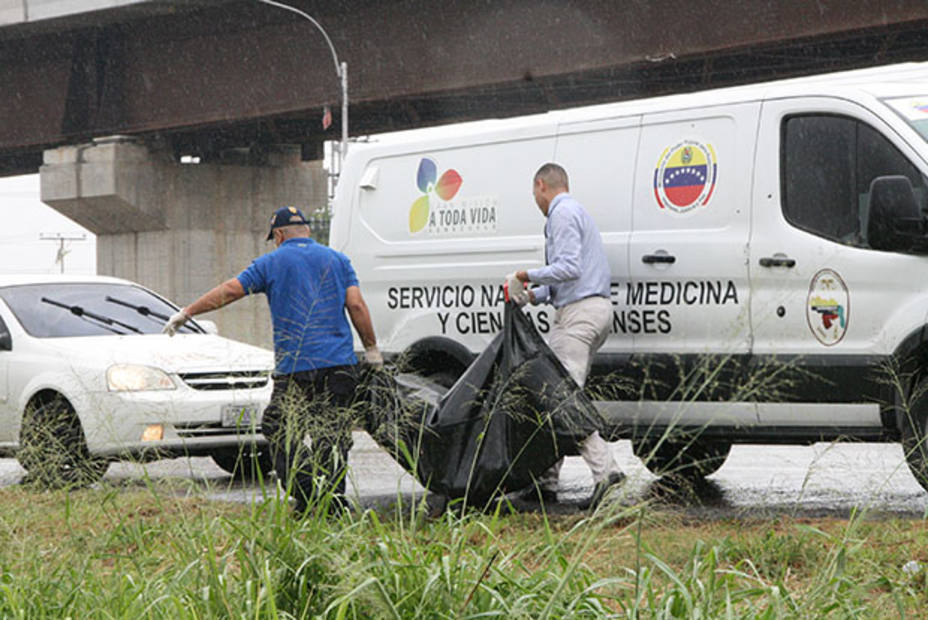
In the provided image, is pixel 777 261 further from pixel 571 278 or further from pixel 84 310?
pixel 84 310

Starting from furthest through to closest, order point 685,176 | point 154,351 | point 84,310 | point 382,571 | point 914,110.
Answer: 1. point 84,310
2. point 154,351
3. point 685,176
4. point 914,110
5. point 382,571

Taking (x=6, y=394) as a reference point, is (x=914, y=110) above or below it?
above

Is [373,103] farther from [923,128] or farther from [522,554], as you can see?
[522,554]

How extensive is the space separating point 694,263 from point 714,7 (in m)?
14.7

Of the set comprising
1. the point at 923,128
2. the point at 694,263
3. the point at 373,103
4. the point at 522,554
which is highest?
the point at 373,103

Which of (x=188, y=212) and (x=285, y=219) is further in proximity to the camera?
(x=188, y=212)

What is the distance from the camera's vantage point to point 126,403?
9414mm

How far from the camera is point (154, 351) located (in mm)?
10141

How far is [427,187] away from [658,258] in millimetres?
1996

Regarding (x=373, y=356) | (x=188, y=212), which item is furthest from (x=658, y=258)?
(x=188, y=212)

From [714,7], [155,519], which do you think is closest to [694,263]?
[155,519]

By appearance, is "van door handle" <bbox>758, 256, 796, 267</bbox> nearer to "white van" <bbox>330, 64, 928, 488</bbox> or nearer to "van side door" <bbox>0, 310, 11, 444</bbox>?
"white van" <bbox>330, 64, 928, 488</bbox>

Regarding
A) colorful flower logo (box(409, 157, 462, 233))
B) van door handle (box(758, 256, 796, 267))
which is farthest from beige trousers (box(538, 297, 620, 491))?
colorful flower logo (box(409, 157, 462, 233))

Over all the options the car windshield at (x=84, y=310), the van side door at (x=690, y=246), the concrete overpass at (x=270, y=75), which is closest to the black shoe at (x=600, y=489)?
the van side door at (x=690, y=246)
